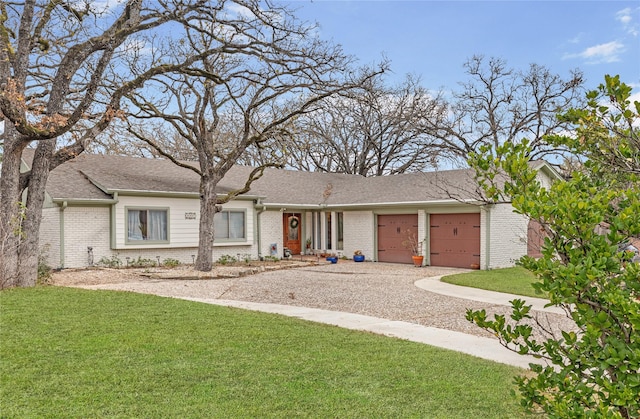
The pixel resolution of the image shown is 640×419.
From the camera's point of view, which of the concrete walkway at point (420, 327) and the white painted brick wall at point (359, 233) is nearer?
the concrete walkway at point (420, 327)

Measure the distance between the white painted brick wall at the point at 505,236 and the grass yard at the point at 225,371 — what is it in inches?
469

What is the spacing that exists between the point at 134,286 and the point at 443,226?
464 inches

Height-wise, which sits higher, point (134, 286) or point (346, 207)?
point (346, 207)

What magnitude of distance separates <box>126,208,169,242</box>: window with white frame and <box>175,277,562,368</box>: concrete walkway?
7.87 m

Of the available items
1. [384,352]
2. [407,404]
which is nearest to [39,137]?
[384,352]

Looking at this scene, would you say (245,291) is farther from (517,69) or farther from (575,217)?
(517,69)

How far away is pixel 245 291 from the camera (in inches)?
509

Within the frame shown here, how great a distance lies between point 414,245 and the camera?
827 inches

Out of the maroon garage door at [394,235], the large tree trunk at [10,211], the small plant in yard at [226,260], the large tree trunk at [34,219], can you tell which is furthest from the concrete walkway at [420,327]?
the maroon garage door at [394,235]

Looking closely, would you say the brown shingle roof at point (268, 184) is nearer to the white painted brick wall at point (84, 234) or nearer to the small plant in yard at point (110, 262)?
the white painted brick wall at point (84, 234)

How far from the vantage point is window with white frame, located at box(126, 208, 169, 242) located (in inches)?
726

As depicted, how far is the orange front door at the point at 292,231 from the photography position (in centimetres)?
2445

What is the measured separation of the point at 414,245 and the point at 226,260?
7.43 meters

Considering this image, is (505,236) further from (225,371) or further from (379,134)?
(379,134)
